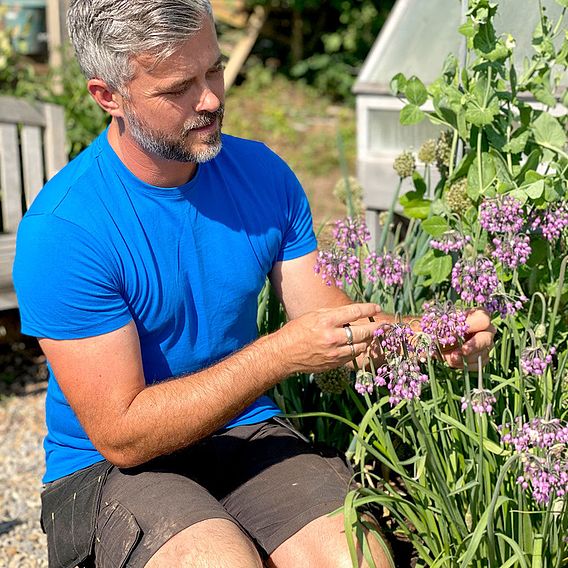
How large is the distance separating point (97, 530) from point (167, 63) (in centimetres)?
97

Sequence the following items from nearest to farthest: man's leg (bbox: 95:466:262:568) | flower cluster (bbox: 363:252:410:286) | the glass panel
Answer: man's leg (bbox: 95:466:262:568) < flower cluster (bbox: 363:252:410:286) < the glass panel

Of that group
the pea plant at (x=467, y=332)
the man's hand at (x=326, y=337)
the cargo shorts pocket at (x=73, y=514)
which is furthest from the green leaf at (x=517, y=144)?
the cargo shorts pocket at (x=73, y=514)

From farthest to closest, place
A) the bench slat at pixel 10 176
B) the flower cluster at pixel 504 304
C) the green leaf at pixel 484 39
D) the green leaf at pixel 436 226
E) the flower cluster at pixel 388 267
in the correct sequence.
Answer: the bench slat at pixel 10 176, the green leaf at pixel 436 226, the green leaf at pixel 484 39, the flower cluster at pixel 388 267, the flower cluster at pixel 504 304

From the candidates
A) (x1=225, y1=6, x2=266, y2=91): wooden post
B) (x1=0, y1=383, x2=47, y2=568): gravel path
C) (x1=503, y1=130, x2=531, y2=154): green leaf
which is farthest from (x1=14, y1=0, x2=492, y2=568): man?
(x1=225, y1=6, x2=266, y2=91): wooden post

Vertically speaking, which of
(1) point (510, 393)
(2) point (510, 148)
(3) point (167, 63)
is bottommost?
(1) point (510, 393)

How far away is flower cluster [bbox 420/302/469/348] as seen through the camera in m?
1.65

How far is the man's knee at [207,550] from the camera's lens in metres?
1.76

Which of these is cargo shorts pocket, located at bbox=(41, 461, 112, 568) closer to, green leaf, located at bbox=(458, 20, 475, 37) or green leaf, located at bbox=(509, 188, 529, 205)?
green leaf, located at bbox=(509, 188, 529, 205)

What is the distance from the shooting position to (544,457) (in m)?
1.47

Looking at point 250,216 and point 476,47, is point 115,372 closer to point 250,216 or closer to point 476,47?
point 250,216

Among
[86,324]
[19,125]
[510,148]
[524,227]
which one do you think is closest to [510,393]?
[524,227]

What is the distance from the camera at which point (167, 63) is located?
190 centimetres

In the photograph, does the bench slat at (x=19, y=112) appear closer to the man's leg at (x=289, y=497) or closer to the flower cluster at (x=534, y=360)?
the man's leg at (x=289, y=497)

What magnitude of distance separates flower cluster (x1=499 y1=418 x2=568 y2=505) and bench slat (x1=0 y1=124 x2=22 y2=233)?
9.89ft
